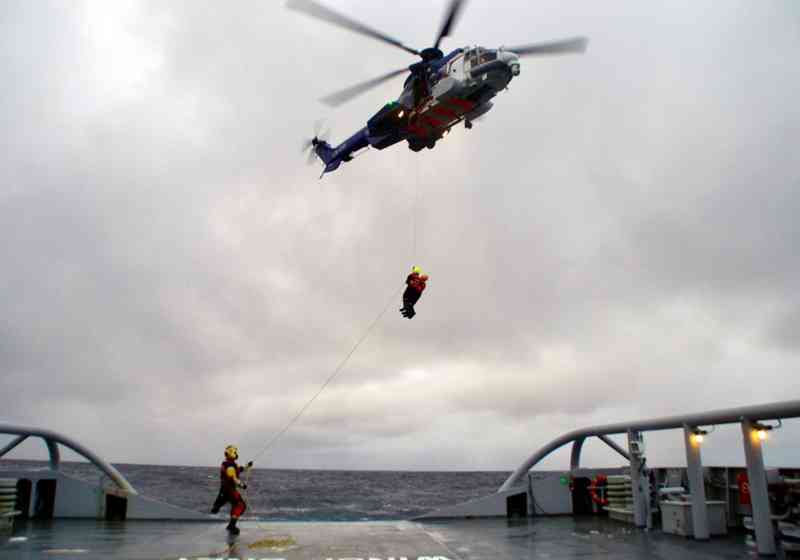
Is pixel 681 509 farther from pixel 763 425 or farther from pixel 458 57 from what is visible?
pixel 458 57

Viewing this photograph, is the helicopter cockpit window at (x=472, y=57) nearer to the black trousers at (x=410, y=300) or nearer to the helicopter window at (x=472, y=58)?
the helicopter window at (x=472, y=58)

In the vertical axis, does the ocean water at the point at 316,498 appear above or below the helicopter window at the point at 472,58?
below

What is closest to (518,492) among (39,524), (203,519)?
(203,519)

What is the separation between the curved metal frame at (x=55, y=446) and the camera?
620 inches

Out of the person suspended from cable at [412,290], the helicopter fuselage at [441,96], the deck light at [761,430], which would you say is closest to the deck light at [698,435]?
the deck light at [761,430]

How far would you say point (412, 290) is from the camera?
16.6m

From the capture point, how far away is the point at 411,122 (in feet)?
60.9

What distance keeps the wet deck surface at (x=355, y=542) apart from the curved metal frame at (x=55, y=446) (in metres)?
1.56

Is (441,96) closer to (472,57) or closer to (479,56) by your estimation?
(472,57)

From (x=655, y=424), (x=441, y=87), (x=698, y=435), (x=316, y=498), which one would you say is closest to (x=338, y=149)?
(x=441, y=87)

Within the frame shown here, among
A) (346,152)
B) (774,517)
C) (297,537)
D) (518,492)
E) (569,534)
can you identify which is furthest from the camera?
(346,152)

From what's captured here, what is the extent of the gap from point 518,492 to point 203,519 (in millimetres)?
10605

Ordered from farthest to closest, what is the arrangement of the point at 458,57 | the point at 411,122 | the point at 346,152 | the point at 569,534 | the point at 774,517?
the point at 346,152
the point at 411,122
the point at 458,57
the point at 569,534
the point at 774,517

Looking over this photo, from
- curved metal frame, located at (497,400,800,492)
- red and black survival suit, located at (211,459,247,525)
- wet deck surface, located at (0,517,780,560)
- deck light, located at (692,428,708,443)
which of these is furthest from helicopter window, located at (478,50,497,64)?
red and black survival suit, located at (211,459,247,525)
